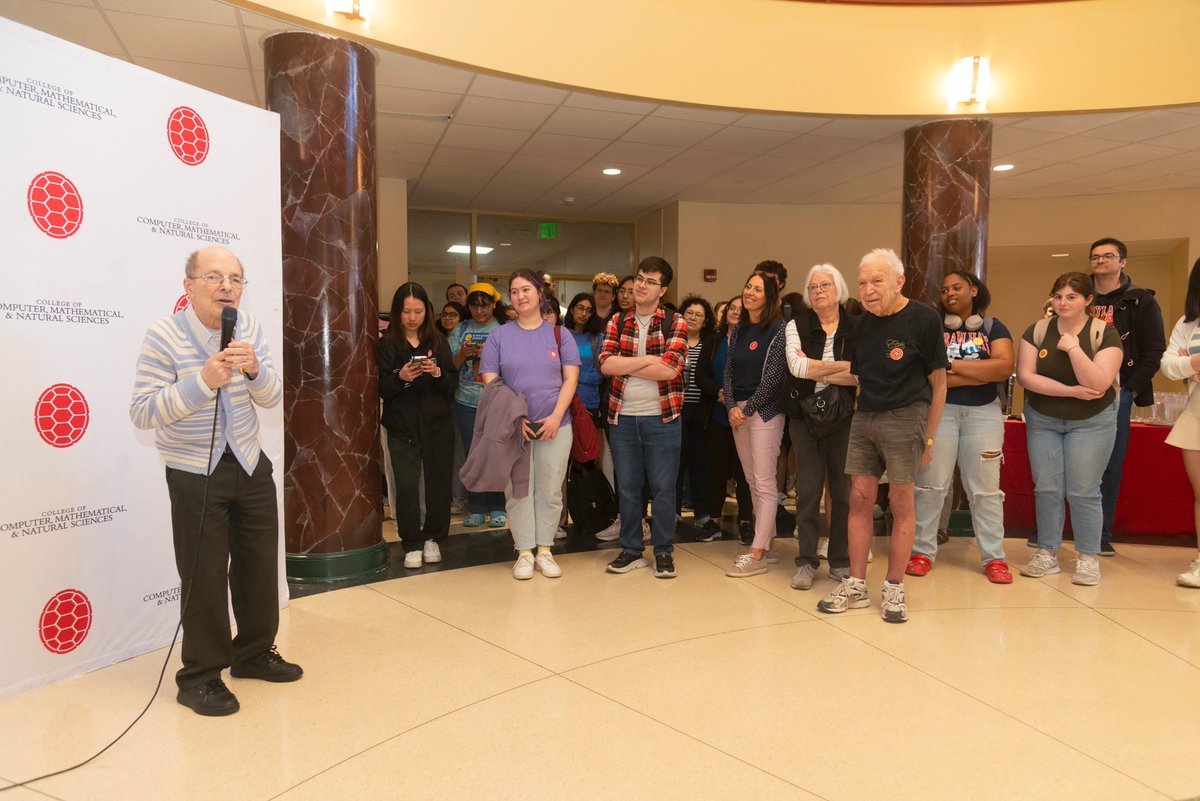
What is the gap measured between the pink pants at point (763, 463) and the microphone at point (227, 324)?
103 inches

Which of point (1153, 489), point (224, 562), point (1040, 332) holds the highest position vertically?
point (1040, 332)

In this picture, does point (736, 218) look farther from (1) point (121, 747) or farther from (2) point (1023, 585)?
(1) point (121, 747)

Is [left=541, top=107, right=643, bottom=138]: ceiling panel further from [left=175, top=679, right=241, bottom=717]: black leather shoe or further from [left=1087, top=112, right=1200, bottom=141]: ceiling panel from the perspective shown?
[left=175, top=679, right=241, bottom=717]: black leather shoe

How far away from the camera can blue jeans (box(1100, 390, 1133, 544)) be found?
467 centimetres

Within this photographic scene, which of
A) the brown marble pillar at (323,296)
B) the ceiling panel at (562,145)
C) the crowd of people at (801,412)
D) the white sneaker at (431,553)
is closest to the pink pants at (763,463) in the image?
the crowd of people at (801,412)

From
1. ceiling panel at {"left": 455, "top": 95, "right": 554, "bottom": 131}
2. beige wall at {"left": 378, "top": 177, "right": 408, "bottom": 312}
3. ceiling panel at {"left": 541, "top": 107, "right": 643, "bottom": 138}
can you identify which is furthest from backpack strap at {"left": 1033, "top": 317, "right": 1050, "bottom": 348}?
beige wall at {"left": 378, "top": 177, "right": 408, "bottom": 312}

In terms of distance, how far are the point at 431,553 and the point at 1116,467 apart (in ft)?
13.1

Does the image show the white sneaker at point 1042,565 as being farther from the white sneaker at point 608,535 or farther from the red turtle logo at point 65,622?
the red turtle logo at point 65,622

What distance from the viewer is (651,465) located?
4.23 meters

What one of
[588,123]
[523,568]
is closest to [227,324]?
[523,568]

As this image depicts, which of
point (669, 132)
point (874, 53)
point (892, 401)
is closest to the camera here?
point (892, 401)

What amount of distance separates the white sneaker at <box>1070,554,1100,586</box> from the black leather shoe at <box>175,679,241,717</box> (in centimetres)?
393

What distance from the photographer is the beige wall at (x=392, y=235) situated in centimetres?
841

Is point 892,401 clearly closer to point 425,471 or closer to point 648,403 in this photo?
point 648,403
